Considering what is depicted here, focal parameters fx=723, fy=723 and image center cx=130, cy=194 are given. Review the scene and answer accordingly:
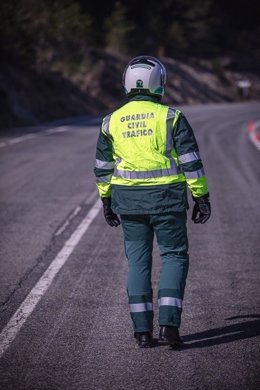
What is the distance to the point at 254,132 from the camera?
27.2 meters

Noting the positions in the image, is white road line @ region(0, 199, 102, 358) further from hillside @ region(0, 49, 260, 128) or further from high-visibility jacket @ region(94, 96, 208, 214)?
hillside @ region(0, 49, 260, 128)

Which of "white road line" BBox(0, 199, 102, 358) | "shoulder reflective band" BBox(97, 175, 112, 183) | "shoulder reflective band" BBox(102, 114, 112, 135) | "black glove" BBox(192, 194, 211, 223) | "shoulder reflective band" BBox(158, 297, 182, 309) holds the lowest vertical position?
"white road line" BBox(0, 199, 102, 358)

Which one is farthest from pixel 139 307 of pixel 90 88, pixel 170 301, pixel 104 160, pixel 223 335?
pixel 90 88

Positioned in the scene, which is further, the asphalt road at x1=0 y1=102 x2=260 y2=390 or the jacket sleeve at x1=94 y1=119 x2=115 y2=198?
the jacket sleeve at x1=94 y1=119 x2=115 y2=198

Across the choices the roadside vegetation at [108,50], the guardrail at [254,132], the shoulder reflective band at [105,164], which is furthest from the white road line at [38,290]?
the roadside vegetation at [108,50]

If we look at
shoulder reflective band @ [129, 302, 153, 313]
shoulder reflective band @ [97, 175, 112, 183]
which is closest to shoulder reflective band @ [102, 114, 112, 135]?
shoulder reflective band @ [97, 175, 112, 183]

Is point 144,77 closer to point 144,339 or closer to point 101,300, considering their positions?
point 144,339

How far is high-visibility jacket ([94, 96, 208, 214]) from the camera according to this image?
197 inches

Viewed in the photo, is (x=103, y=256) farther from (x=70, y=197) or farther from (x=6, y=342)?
(x=70, y=197)

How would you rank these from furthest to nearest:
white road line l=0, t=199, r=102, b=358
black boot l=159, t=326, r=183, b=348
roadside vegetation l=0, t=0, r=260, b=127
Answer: roadside vegetation l=0, t=0, r=260, b=127, white road line l=0, t=199, r=102, b=358, black boot l=159, t=326, r=183, b=348

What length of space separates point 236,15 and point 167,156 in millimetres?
79059

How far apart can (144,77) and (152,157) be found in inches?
22.3

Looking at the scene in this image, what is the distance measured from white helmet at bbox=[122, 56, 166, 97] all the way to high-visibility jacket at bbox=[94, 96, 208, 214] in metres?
0.07

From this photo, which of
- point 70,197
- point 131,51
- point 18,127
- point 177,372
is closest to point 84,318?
point 177,372
